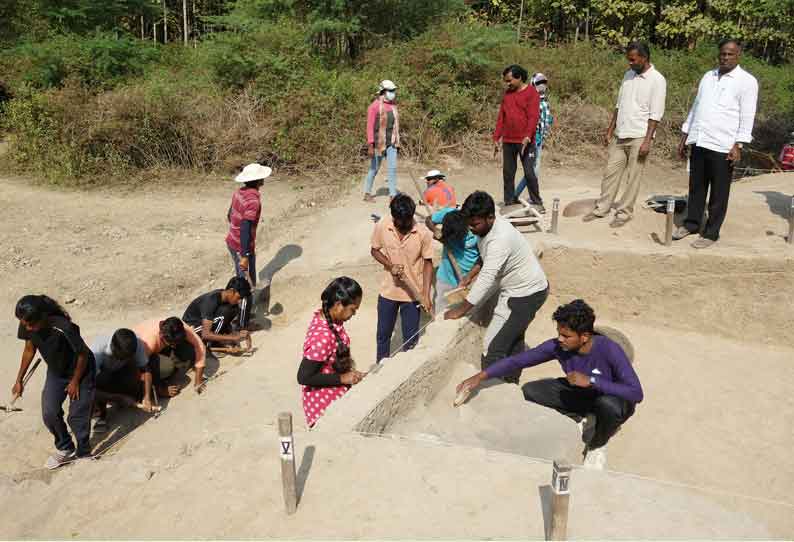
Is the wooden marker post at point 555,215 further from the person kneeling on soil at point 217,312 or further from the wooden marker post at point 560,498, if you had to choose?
the wooden marker post at point 560,498

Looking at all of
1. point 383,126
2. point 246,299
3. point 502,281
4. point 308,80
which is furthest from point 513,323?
point 308,80

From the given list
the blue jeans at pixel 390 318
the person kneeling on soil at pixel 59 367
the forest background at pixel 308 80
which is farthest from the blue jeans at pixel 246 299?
the forest background at pixel 308 80

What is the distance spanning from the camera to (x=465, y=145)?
1359cm

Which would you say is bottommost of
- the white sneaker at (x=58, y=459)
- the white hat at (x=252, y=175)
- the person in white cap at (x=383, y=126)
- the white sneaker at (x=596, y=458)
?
the white sneaker at (x=58, y=459)

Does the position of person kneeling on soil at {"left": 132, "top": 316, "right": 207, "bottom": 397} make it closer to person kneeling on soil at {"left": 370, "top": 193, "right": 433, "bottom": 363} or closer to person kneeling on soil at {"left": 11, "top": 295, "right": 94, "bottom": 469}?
person kneeling on soil at {"left": 11, "top": 295, "right": 94, "bottom": 469}

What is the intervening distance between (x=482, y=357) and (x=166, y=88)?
960 centimetres

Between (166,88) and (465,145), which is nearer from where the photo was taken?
(166,88)

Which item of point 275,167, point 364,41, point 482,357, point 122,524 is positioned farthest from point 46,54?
point 122,524

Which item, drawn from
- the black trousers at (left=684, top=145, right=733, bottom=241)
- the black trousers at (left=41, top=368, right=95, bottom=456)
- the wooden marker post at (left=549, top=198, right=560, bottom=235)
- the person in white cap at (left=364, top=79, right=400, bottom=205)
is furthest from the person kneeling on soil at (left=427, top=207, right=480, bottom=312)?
the person in white cap at (left=364, top=79, right=400, bottom=205)

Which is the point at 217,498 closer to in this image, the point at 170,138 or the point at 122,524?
the point at 122,524

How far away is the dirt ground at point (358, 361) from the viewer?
312cm

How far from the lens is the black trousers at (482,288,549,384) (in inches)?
193

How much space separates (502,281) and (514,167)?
315cm

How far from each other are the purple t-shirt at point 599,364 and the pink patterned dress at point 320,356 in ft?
3.31
